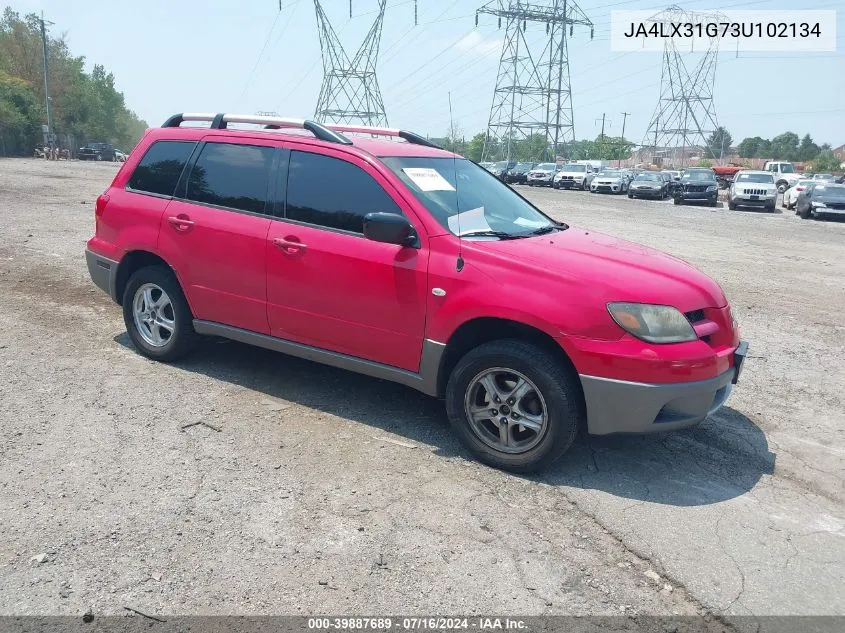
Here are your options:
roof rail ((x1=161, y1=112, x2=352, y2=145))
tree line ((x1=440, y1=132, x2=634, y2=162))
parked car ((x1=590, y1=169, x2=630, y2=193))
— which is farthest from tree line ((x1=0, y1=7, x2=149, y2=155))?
roof rail ((x1=161, y1=112, x2=352, y2=145))

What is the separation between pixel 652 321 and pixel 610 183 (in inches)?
1464

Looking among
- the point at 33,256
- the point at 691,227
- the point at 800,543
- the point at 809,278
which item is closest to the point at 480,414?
the point at 800,543

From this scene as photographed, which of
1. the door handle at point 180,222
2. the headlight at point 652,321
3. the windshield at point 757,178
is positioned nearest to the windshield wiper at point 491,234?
the headlight at point 652,321

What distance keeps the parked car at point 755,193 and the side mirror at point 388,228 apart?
89.6 ft

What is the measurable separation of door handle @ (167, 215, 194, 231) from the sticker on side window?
178cm

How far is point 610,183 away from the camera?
128 feet

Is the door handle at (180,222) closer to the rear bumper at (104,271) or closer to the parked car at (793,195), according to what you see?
the rear bumper at (104,271)

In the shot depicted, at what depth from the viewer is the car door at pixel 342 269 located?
4293mm

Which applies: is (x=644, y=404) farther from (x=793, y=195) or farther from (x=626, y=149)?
(x=626, y=149)

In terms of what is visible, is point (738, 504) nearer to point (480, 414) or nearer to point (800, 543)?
point (800, 543)

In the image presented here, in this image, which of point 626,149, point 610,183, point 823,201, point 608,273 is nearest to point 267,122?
point 608,273

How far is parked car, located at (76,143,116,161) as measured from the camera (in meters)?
64.0

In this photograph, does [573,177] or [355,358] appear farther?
[573,177]

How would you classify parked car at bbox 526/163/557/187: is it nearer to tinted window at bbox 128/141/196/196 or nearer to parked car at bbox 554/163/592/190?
parked car at bbox 554/163/592/190
